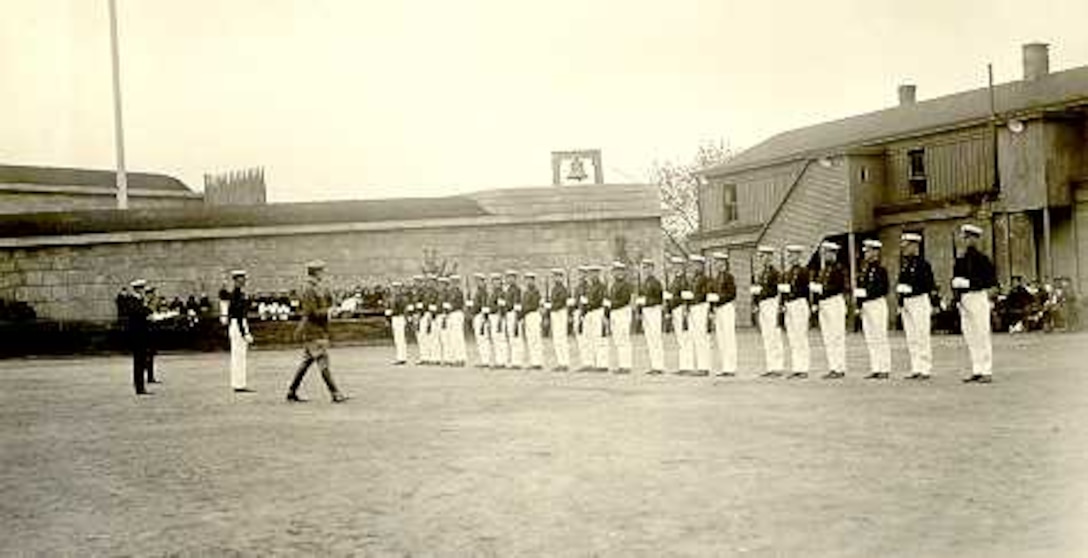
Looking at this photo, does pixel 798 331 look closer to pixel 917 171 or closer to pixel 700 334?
pixel 700 334

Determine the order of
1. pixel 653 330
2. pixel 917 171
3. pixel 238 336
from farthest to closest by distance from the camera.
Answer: pixel 917 171 → pixel 653 330 → pixel 238 336

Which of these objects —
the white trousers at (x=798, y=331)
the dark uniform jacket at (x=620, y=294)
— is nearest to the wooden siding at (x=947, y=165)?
the dark uniform jacket at (x=620, y=294)

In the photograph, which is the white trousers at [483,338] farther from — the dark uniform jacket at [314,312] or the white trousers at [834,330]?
the white trousers at [834,330]

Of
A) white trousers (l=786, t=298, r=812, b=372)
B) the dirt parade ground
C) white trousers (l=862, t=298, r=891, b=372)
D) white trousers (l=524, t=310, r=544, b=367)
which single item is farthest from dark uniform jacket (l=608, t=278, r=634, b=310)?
white trousers (l=862, t=298, r=891, b=372)

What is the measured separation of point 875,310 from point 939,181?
20445mm

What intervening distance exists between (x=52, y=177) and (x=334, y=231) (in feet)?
79.6

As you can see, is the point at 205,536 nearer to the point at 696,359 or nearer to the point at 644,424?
the point at 644,424

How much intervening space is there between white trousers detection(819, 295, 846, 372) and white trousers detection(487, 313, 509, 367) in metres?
7.49

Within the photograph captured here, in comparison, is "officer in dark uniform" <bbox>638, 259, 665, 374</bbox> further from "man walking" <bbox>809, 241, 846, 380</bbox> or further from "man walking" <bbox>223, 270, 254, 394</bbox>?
"man walking" <bbox>223, 270, 254, 394</bbox>

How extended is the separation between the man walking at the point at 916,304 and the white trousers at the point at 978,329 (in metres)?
0.48

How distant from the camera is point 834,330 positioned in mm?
15242

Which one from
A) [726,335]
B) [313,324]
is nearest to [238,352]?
[313,324]

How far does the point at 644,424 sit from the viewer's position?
10.7 m

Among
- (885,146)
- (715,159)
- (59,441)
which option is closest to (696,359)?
(59,441)
